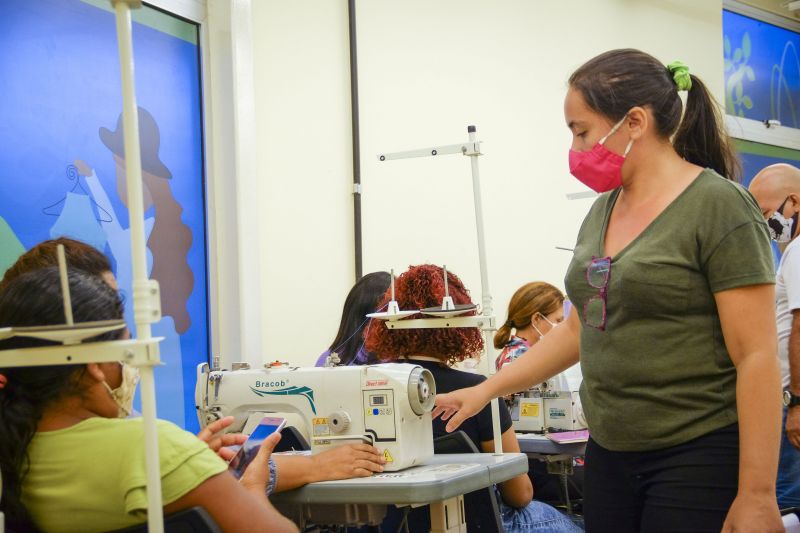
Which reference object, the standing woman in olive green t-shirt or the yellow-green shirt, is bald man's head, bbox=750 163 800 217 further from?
the yellow-green shirt

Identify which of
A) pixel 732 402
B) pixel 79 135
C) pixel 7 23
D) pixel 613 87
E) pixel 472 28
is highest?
pixel 472 28

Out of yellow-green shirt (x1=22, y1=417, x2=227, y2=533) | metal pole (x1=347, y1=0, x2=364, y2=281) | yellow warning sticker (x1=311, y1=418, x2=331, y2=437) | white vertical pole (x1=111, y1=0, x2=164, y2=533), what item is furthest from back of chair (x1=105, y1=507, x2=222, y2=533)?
metal pole (x1=347, y1=0, x2=364, y2=281)

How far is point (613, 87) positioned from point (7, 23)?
7.30ft

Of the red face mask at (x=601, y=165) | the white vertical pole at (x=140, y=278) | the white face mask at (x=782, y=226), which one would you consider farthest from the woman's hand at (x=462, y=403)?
the white face mask at (x=782, y=226)

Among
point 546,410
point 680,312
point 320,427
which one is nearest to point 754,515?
point 680,312

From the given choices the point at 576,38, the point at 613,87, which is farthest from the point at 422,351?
the point at 576,38

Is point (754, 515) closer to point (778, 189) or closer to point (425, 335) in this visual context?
point (425, 335)

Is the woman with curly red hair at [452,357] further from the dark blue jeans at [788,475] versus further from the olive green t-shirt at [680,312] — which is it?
the olive green t-shirt at [680,312]

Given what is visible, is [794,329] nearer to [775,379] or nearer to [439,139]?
[775,379]

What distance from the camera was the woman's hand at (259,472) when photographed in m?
1.79

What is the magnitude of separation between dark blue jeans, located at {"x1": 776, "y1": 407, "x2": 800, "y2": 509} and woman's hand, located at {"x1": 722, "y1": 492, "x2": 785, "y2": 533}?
149 centimetres

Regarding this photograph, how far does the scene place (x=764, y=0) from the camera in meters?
6.42

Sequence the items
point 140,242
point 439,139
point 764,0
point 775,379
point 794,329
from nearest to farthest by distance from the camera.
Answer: point 140,242 → point 775,379 → point 794,329 → point 439,139 → point 764,0

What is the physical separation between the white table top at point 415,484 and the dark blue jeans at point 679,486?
385 millimetres
